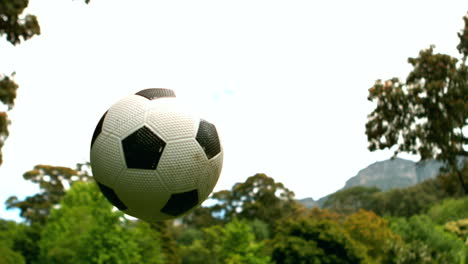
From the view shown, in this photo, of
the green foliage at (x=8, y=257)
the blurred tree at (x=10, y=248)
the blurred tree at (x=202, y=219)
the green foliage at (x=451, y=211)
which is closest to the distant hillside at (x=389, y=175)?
the blurred tree at (x=202, y=219)

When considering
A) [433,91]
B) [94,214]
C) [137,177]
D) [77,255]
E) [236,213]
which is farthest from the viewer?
[236,213]

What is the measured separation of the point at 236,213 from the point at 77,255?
28.2 meters

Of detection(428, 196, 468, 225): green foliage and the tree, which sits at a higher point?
the tree

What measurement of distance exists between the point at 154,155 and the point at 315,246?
49.9 feet

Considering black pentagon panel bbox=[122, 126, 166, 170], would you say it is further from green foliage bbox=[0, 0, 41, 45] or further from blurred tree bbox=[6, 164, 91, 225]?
blurred tree bbox=[6, 164, 91, 225]

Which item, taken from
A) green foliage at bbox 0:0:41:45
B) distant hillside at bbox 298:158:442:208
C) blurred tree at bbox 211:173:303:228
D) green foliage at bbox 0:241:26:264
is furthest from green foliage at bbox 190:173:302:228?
distant hillside at bbox 298:158:442:208

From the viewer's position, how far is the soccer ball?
14.4 ft

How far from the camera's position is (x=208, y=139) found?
4.77 m

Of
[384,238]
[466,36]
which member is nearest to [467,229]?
[384,238]

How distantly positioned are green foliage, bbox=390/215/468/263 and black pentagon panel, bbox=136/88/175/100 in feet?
70.2

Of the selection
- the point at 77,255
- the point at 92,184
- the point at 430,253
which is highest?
the point at 92,184

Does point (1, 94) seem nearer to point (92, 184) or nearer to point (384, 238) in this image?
point (92, 184)

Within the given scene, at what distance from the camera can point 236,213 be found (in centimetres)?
4700

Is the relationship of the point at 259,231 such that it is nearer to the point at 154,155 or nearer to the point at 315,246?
the point at 315,246
